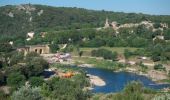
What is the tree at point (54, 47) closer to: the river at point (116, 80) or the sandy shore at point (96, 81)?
the river at point (116, 80)

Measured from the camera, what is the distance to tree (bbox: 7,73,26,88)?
26572mm

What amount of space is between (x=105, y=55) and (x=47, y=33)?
15391 millimetres

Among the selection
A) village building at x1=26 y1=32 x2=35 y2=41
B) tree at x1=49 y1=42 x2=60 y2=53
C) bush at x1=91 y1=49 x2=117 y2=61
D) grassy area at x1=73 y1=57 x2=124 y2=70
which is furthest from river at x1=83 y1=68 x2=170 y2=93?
village building at x1=26 y1=32 x2=35 y2=41

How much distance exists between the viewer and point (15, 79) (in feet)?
88.4

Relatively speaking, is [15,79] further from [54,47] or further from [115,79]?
[54,47]

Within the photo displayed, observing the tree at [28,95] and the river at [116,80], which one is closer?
the tree at [28,95]

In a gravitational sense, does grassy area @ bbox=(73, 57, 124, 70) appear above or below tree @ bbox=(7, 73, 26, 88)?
below

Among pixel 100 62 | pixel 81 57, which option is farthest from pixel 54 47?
pixel 100 62

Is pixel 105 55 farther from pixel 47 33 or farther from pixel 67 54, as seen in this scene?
pixel 47 33

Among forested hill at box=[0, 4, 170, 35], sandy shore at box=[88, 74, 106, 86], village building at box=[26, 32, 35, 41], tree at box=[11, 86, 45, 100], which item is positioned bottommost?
village building at box=[26, 32, 35, 41]

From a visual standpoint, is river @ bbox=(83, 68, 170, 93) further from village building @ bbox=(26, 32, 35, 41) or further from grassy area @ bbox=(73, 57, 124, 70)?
village building @ bbox=(26, 32, 35, 41)

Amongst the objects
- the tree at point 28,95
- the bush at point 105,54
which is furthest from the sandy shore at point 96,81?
the tree at point 28,95

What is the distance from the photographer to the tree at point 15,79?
87.2 feet

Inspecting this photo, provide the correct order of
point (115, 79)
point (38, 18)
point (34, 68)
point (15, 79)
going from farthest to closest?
point (38, 18)
point (115, 79)
point (34, 68)
point (15, 79)
